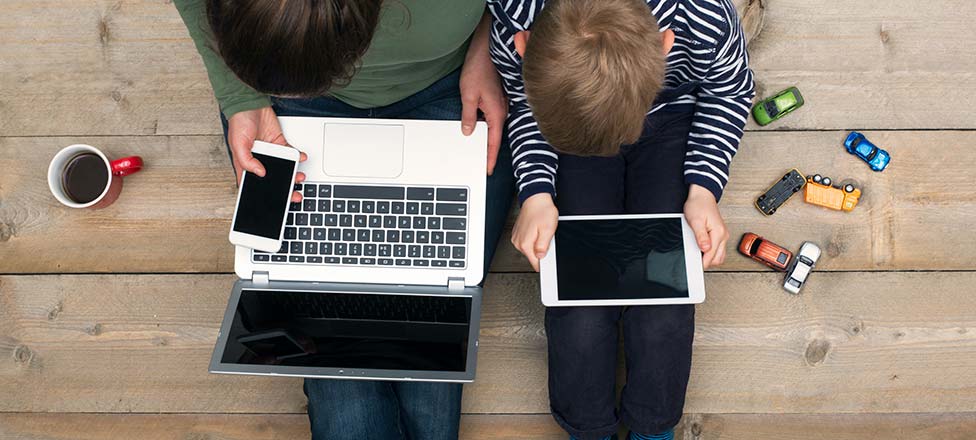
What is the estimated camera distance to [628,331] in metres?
1.00

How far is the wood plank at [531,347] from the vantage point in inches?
42.9

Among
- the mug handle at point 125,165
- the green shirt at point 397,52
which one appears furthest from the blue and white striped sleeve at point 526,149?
the mug handle at point 125,165

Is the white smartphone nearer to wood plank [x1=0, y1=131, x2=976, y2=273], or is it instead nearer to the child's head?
wood plank [x1=0, y1=131, x2=976, y2=273]

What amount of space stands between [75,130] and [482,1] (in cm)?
81

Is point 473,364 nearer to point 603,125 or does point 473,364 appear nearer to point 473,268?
point 473,268

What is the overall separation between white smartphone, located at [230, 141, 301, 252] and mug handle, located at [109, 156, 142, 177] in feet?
1.12

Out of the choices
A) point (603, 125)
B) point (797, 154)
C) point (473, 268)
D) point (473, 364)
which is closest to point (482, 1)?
point (603, 125)

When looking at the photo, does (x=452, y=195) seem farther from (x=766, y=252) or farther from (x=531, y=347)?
(x=766, y=252)

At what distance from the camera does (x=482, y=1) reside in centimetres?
83

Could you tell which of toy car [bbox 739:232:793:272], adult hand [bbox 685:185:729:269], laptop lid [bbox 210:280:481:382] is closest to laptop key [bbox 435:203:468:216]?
laptop lid [bbox 210:280:481:382]

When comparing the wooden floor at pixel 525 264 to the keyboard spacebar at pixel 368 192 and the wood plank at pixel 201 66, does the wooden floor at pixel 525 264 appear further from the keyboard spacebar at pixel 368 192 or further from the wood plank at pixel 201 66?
the keyboard spacebar at pixel 368 192

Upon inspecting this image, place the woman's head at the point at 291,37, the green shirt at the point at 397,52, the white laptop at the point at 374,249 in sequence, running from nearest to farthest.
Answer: the woman's head at the point at 291,37, the green shirt at the point at 397,52, the white laptop at the point at 374,249

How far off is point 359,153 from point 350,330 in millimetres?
249

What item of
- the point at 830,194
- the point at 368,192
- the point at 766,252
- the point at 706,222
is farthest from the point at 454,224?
the point at 830,194
